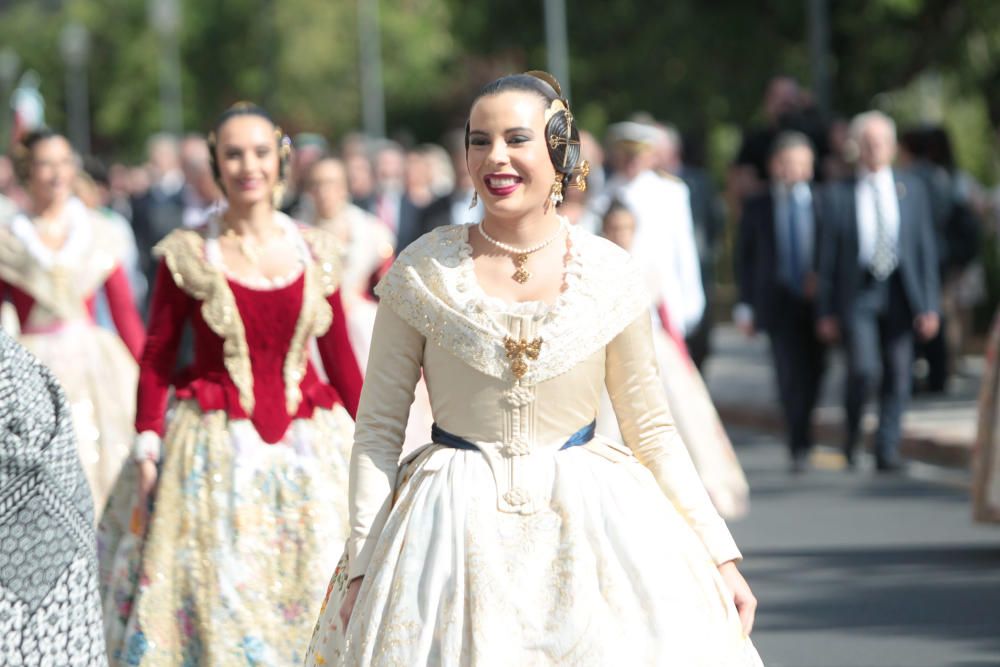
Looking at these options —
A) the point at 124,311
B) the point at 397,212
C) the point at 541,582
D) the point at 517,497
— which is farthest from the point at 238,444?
the point at 397,212

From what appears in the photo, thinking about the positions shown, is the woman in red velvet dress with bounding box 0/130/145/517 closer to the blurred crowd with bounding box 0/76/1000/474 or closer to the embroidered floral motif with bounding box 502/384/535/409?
the blurred crowd with bounding box 0/76/1000/474

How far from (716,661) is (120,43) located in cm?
7235

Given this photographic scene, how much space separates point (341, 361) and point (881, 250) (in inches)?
302

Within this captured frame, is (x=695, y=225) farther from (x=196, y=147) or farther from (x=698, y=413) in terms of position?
(x=698, y=413)

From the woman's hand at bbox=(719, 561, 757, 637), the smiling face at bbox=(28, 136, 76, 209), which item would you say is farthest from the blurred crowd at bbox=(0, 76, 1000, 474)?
the woman's hand at bbox=(719, 561, 757, 637)

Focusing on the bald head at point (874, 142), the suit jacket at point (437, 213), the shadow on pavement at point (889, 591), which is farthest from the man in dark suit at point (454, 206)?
the shadow on pavement at point (889, 591)

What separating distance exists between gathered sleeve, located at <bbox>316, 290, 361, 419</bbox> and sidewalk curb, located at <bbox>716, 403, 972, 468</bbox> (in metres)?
7.84

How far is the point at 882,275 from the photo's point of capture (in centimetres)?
1423

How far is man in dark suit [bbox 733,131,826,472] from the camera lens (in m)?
14.8

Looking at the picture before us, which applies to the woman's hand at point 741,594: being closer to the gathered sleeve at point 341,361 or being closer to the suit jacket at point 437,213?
the gathered sleeve at point 341,361

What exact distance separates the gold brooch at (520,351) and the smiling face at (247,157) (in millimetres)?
2208

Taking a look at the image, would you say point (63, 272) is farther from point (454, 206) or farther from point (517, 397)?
point (454, 206)

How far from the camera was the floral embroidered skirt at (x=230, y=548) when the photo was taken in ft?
22.1

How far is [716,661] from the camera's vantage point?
4863mm
